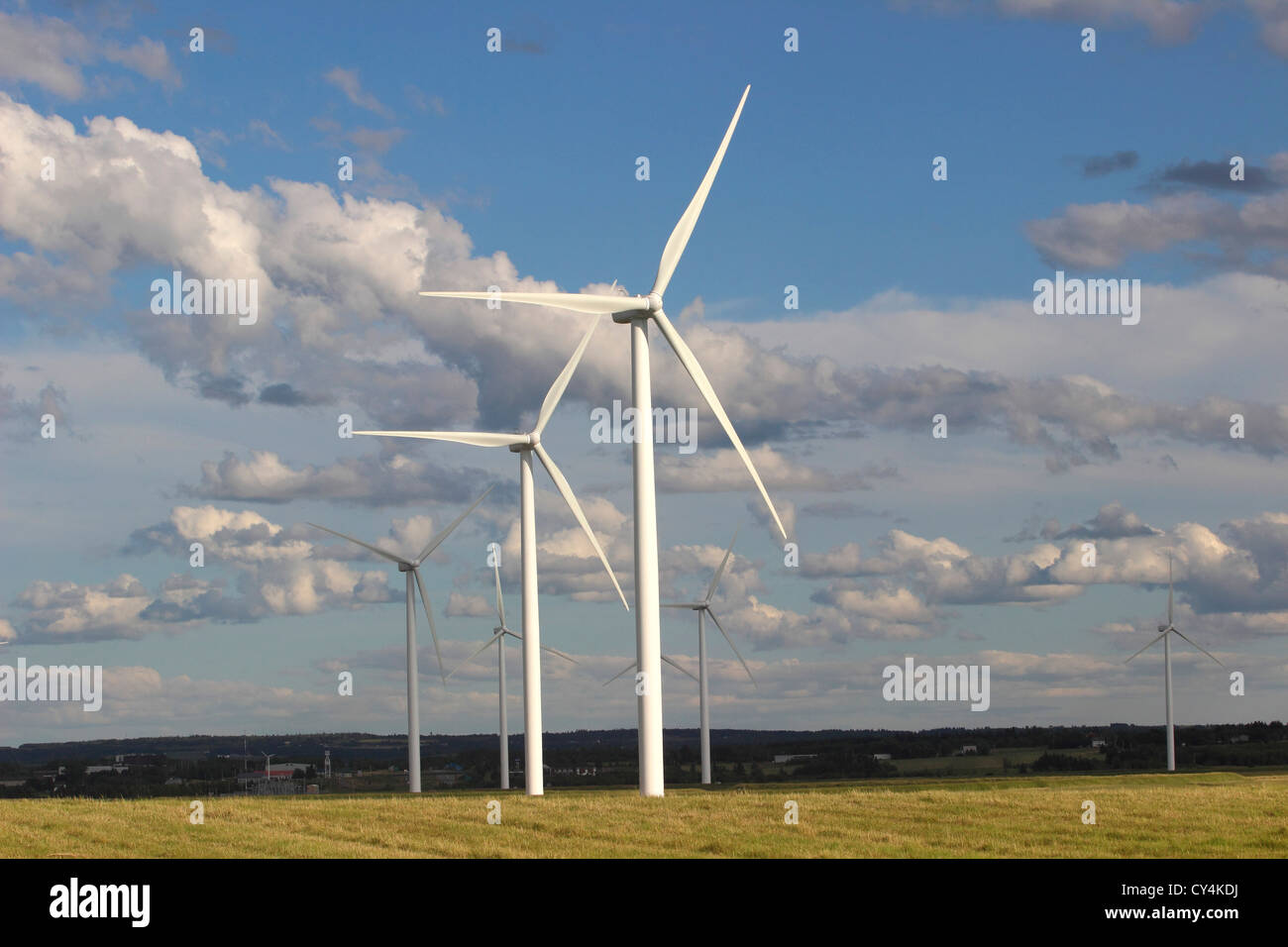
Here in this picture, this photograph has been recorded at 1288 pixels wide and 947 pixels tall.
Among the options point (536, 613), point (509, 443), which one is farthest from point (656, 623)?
point (509, 443)

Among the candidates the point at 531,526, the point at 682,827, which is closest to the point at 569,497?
the point at 531,526

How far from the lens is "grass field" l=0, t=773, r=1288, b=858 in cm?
3647

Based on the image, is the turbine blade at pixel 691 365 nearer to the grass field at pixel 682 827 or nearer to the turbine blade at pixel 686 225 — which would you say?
the turbine blade at pixel 686 225

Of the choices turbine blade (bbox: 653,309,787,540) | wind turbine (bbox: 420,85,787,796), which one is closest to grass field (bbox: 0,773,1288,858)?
wind turbine (bbox: 420,85,787,796)

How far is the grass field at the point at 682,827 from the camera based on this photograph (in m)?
36.5

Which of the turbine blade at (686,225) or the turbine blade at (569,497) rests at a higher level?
the turbine blade at (686,225)

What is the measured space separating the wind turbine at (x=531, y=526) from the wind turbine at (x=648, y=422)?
850cm

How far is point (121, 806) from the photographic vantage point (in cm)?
4778

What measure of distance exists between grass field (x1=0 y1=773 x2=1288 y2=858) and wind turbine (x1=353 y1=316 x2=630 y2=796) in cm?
1498

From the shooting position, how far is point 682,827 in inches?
1578

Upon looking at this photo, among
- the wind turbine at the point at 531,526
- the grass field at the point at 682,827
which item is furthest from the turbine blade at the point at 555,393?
the grass field at the point at 682,827

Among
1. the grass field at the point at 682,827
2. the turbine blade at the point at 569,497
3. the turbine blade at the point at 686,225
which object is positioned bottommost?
the grass field at the point at 682,827
